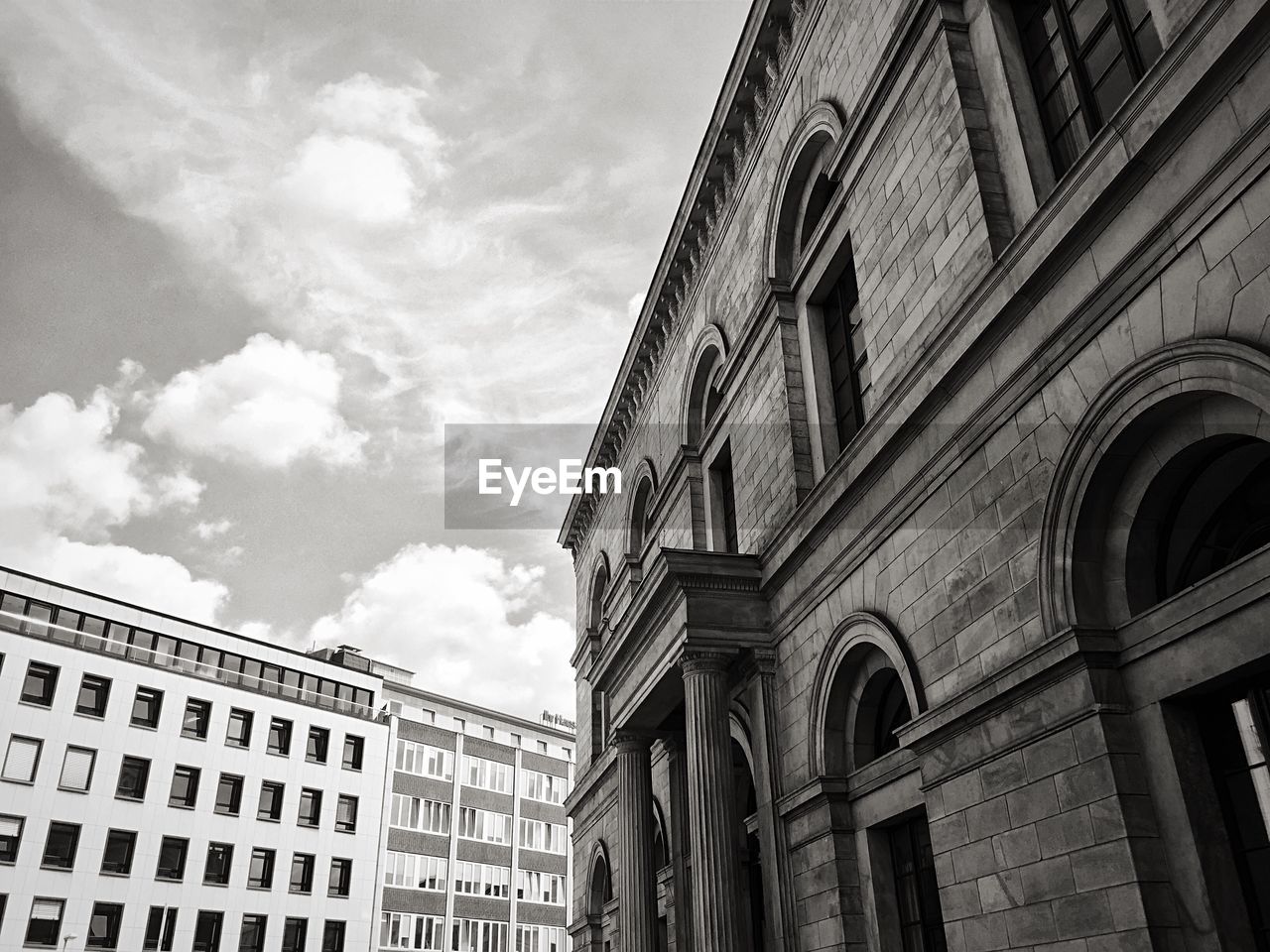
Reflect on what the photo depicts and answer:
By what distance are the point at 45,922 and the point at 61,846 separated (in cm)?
264

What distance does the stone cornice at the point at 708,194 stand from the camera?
1617 centimetres

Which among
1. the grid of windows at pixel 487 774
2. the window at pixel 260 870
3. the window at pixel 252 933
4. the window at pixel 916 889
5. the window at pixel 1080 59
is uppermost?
the grid of windows at pixel 487 774

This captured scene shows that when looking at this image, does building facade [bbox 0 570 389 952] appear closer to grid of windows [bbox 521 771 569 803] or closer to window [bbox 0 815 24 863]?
window [bbox 0 815 24 863]

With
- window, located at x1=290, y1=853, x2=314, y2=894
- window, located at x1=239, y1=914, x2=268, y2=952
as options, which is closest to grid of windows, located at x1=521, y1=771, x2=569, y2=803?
window, located at x1=290, y1=853, x2=314, y2=894

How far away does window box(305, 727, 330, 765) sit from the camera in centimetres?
4697

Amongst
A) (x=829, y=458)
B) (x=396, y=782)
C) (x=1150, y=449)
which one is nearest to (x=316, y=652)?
(x=396, y=782)

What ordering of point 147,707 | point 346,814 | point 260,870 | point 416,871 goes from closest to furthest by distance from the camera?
point 147,707 → point 260,870 → point 346,814 → point 416,871

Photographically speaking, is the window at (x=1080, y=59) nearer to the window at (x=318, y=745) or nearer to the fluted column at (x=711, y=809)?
the fluted column at (x=711, y=809)

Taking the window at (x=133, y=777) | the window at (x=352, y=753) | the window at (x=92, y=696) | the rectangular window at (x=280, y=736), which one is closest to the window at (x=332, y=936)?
the window at (x=352, y=753)

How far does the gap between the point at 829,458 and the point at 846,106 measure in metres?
4.77

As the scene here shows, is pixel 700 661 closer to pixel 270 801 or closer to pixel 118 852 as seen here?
pixel 118 852

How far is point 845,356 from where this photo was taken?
46.8ft

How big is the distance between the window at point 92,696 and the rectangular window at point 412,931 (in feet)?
56.9

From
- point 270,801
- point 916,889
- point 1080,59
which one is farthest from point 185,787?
point 1080,59
